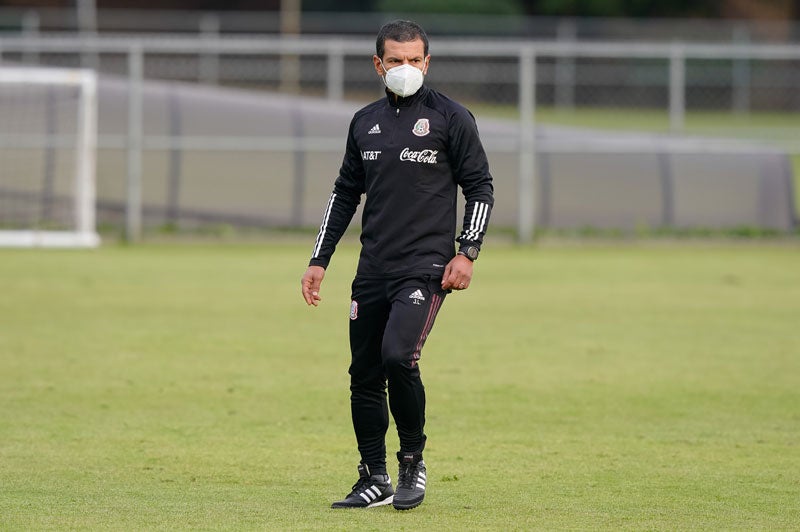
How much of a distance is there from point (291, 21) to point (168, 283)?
2217cm

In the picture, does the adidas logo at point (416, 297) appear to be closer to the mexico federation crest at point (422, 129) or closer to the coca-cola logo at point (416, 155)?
the coca-cola logo at point (416, 155)

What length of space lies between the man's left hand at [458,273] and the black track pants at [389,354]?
0.08m

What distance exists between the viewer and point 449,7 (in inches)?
1540

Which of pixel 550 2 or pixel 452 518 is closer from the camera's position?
pixel 452 518

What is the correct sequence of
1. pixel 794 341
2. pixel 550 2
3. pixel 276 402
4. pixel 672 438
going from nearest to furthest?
pixel 672 438 → pixel 276 402 → pixel 794 341 → pixel 550 2

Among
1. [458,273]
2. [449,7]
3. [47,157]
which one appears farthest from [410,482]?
[449,7]

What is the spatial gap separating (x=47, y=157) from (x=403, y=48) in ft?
46.4

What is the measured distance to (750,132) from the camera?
91.5 feet

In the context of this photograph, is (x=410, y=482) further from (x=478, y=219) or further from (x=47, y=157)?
(x=47, y=157)

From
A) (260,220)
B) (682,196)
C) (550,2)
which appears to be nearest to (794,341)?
(682,196)

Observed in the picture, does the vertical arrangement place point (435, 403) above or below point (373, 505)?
above

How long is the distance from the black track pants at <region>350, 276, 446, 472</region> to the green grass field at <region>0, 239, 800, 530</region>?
312 millimetres

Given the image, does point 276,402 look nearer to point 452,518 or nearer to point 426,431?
point 426,431

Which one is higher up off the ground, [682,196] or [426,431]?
[682,196]
